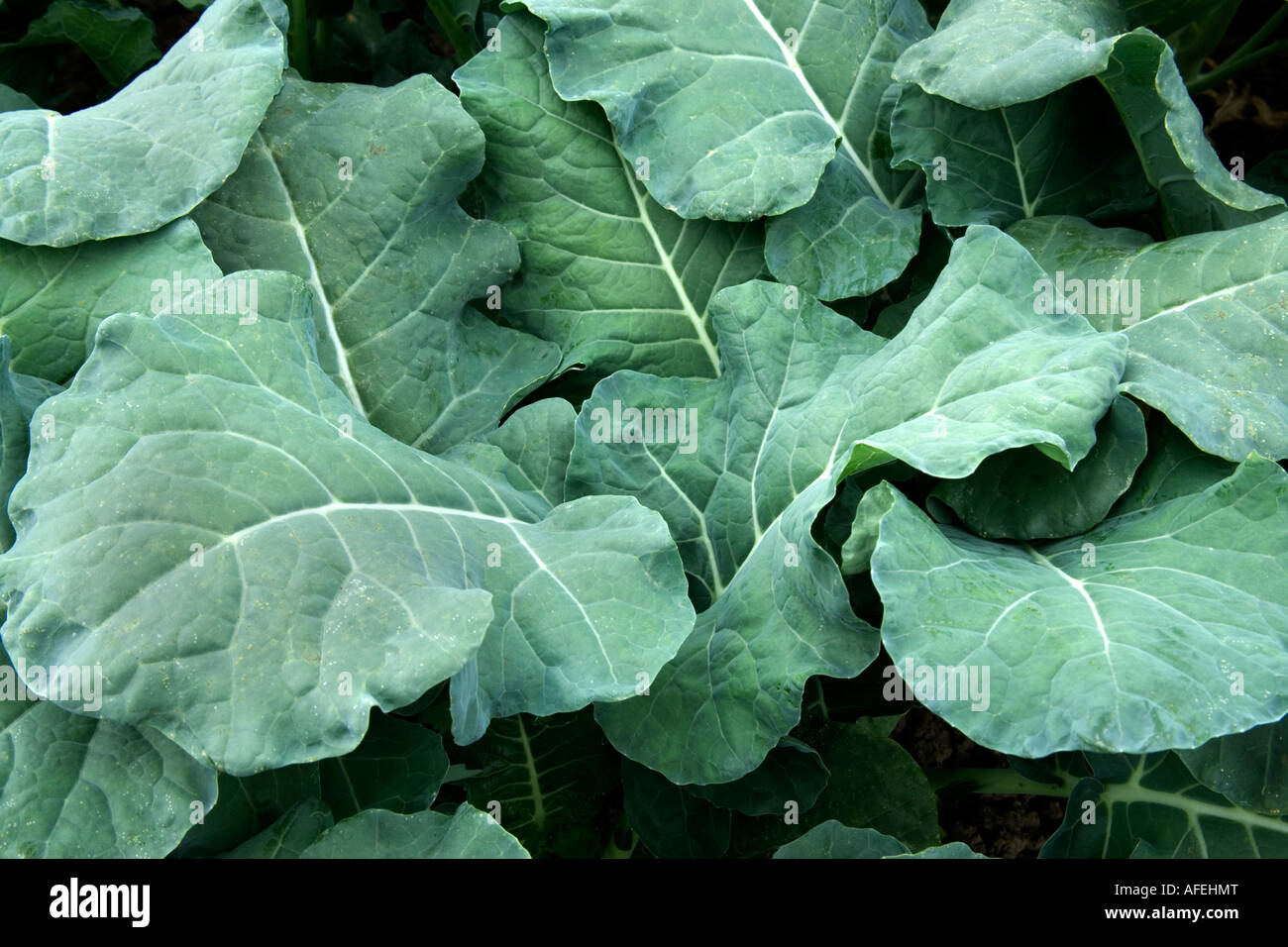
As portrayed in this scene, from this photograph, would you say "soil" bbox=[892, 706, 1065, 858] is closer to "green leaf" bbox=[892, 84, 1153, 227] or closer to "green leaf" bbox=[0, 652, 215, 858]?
"green leaf" bbox=[892, 84, 1153, 227]

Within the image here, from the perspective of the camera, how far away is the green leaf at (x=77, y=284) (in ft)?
5.72

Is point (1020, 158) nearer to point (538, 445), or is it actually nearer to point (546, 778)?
point (538, 445)

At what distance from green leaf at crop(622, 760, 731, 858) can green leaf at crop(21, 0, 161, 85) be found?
6.43 feet

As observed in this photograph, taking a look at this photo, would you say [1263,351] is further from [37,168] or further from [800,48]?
[37,168]

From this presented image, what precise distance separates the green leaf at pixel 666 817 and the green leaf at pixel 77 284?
1053 millimetres

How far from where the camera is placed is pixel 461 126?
1.94m

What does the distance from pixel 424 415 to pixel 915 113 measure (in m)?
0.97

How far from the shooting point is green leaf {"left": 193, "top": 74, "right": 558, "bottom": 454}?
1912mm

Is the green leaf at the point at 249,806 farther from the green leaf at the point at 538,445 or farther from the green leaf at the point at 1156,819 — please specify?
the green leaf at the point at 1156,819

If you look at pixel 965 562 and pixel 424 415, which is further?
pixel 424 415

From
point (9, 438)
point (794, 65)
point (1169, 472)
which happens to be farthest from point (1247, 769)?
point (9, 438)

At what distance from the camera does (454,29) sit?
8.57 ft

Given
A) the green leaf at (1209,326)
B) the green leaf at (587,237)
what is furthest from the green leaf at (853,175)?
the green leaf at (1209,326)
